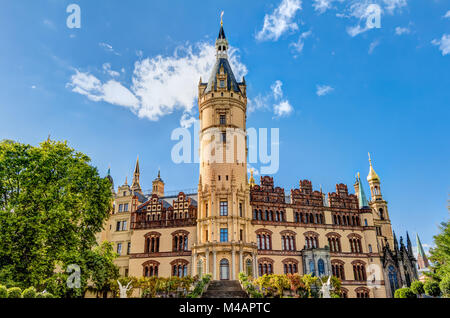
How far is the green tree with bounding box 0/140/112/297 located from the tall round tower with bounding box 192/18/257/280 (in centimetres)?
1742

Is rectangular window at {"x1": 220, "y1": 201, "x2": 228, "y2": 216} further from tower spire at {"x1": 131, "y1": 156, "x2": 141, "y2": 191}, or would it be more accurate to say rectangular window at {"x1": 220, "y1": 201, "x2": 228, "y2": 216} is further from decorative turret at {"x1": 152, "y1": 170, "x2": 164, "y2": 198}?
tower spire at {"x1": 131, "y1": 156, "x2": 141, "y2": 191}

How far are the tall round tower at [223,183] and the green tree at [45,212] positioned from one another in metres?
17.4

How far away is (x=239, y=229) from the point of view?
150ft

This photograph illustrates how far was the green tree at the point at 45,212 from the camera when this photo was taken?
2552cm

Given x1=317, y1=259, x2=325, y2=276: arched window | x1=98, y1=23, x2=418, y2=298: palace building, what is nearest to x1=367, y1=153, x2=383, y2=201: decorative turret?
x1=98, y1=23, x2=418, y2=298: palace building

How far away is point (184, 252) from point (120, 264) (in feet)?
33.2

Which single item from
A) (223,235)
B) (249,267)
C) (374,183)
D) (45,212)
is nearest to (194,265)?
(223,235)

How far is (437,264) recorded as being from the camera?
39.3 m

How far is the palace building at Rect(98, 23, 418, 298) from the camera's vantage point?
1799 inches

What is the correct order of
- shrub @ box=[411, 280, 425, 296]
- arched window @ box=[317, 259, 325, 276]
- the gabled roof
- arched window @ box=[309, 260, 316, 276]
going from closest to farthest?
shrub @ box=[411, 280, 425, 296]
arched window @ box=[317, 259, 325, 276]
arched window @ box=[309, 260, 316, 276]
the gabled roof

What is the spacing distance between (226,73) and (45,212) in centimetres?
3604

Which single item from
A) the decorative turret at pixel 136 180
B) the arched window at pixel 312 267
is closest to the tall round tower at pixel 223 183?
the arched window at pixel 312 267

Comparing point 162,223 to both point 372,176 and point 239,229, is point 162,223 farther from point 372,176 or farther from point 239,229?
point 372,176
